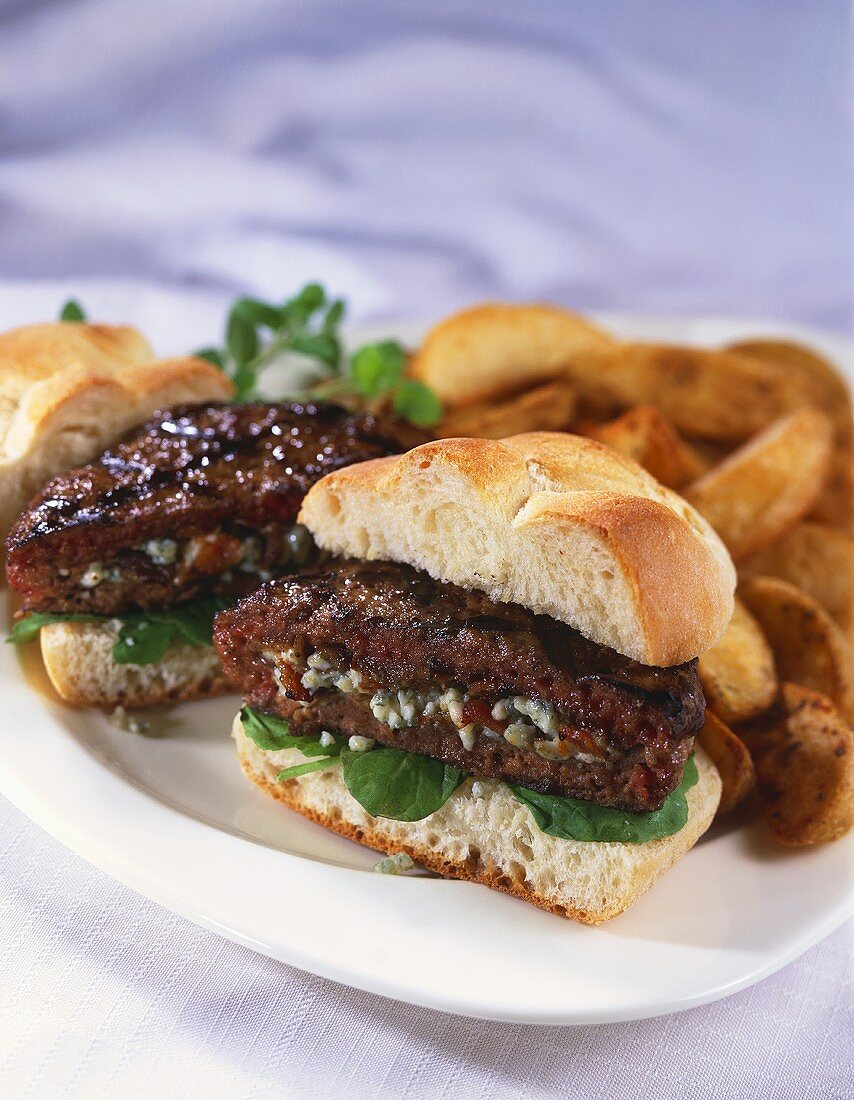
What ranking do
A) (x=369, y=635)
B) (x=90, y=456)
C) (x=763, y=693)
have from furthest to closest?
(x=90, y=456) < (x=763, y=693) < (x=369, y=635)

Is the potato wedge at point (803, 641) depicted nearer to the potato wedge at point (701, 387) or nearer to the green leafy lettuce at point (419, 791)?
the green leafy lettuce at point (419, 791)

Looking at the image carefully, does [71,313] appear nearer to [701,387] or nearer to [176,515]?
[176,515]

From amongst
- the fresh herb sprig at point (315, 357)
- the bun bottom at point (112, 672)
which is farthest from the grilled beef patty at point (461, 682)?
the fresh herb sprig at point (315, 357)

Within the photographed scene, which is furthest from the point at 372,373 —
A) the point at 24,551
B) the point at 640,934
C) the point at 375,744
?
the point at 640,934

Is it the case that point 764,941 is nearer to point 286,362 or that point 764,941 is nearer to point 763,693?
point 763,693

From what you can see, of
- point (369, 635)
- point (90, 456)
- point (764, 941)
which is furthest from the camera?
point (90, 456)

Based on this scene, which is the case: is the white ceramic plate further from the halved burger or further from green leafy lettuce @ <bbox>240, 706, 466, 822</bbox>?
the halved burger
